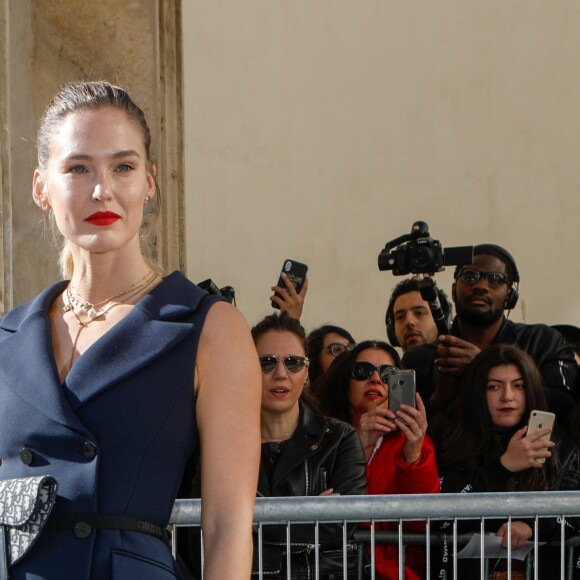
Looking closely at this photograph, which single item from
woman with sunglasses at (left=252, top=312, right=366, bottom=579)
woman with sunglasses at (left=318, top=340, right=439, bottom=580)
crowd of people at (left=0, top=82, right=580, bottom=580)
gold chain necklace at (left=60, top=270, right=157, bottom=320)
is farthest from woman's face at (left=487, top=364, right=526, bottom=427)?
gold chain necklace at (left=60, top=270, right=157, bottom=320)

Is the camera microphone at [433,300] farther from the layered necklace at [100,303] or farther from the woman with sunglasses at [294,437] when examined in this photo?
the layered necklace at [100,303]

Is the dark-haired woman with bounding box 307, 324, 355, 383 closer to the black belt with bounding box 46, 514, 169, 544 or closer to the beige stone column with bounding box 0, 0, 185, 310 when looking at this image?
the beige stone column with bounding box 0, 0, 185, 310

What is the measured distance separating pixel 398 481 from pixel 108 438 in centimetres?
248

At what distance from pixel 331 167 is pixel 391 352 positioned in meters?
4.18

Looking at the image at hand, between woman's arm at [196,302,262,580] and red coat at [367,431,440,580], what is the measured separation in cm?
216

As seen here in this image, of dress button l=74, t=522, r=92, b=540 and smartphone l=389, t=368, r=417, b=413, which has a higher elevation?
smartphone l=389, t=368, r=417, b=413

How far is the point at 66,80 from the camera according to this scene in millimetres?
6203

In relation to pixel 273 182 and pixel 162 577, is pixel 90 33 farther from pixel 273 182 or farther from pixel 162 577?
pixel 162 577

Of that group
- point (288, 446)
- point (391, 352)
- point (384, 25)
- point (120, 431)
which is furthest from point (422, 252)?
point (384, 25)

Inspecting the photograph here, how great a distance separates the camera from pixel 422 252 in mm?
5430

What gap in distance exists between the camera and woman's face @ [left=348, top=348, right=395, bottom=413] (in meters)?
5.08

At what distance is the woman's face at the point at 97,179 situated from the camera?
2152mm

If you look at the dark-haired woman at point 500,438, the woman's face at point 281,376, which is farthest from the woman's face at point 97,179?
the dark-haired woman at point 500,438

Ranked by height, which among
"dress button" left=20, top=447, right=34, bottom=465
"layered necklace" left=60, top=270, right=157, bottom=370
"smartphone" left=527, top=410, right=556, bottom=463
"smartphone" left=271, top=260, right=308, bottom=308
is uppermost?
"smartphone" left=271, top=260, right=308, bottom=308
